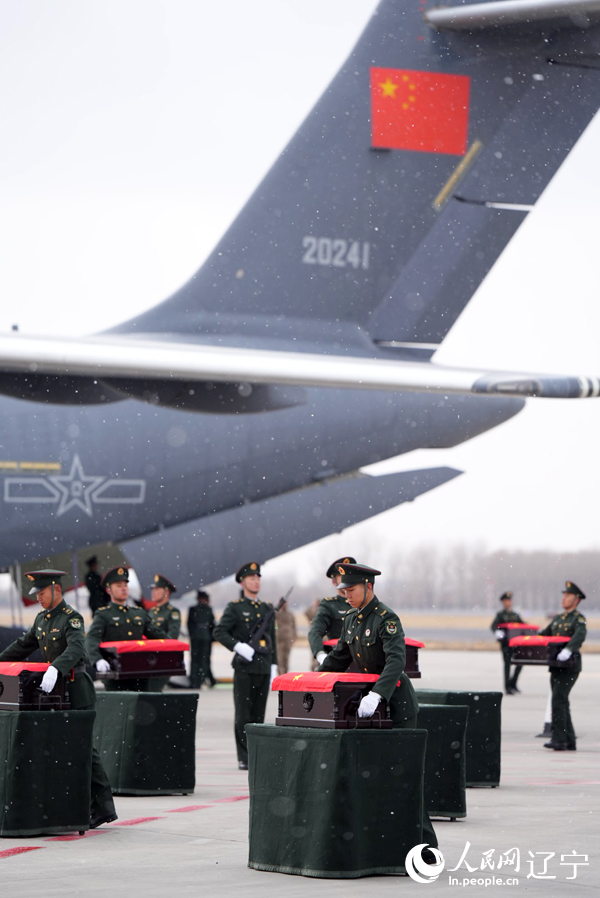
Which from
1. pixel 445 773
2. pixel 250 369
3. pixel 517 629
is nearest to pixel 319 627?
pixel 445 773

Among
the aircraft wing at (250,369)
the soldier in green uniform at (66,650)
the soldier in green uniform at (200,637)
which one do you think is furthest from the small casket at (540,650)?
the soldier in green uniform at (200,637)

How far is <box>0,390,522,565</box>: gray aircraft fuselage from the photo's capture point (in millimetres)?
16609

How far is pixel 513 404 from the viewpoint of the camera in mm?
18016

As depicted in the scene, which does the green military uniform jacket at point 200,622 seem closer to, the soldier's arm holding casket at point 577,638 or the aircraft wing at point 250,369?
the aircraft wing at point 250,369

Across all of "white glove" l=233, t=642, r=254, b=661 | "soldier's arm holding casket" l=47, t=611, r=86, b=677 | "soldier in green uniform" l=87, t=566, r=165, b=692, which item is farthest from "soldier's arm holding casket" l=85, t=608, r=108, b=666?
"soldier's arm holding casket" l=47, t=611, r=86, b=677

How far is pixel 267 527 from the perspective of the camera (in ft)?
57.6

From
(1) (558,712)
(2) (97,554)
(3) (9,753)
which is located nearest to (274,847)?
(3) (9,753)

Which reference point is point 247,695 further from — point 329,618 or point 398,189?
point 398,189

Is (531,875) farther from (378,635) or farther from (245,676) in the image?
(245,676)

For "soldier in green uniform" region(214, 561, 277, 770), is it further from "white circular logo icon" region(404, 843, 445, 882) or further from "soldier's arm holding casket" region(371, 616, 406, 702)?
"white circular logo icon" region(404, 843, 445, 882)

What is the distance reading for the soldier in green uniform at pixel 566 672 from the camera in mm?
12109

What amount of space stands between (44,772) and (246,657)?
343 centimetres

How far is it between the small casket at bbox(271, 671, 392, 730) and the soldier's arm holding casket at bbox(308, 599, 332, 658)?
3.08m

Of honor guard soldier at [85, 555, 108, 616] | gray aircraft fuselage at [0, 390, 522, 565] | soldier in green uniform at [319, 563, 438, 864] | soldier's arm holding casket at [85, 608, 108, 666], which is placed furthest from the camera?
honor guard soldier at [85, 555, 108, 616]
